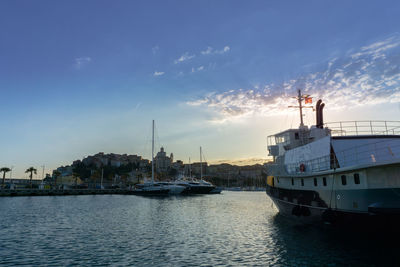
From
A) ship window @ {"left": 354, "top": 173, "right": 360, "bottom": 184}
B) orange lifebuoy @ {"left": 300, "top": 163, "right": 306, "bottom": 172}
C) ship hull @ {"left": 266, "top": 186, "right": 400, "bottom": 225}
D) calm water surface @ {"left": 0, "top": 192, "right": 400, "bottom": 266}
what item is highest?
orange lifebuoy @ {"left": 300, "top": 163, "right": 306, "bottom": 172}

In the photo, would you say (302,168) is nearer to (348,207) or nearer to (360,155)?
(360,155)

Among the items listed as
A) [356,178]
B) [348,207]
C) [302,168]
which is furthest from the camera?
[302,168]

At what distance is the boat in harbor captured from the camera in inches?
591

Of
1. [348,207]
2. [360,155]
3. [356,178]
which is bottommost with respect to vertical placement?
[348,207]

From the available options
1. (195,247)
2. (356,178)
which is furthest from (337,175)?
(195,247)

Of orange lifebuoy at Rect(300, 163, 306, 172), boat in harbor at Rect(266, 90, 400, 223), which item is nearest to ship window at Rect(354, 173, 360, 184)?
boat in harbor at Rect(266, 90, 400, 223)

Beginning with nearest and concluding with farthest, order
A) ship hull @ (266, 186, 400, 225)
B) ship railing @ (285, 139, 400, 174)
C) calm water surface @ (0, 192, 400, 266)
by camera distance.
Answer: calm water surface @ (0, 192, 400, 266) < ship hull @ (266, 186, 400, 225) < ship railing @ (285, 139, 400, 174)

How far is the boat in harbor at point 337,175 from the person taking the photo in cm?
1502

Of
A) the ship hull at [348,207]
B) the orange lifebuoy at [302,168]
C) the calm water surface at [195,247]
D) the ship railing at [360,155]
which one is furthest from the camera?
the orange lifebuoy at [302,168]

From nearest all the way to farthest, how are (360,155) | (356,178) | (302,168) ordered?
(356,178), (360,155), (302,168)

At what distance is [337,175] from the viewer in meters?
18.2

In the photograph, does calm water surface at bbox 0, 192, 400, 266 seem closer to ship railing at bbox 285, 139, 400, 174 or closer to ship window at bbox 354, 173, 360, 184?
ship window at bbox 354, 173, 360, 184

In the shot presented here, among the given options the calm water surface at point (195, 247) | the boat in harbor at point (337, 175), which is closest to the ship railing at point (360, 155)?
the boat in harbor at point (337, 175)

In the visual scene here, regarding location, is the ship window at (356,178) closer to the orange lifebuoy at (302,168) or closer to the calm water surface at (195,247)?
the calm water surface at (195,247)
